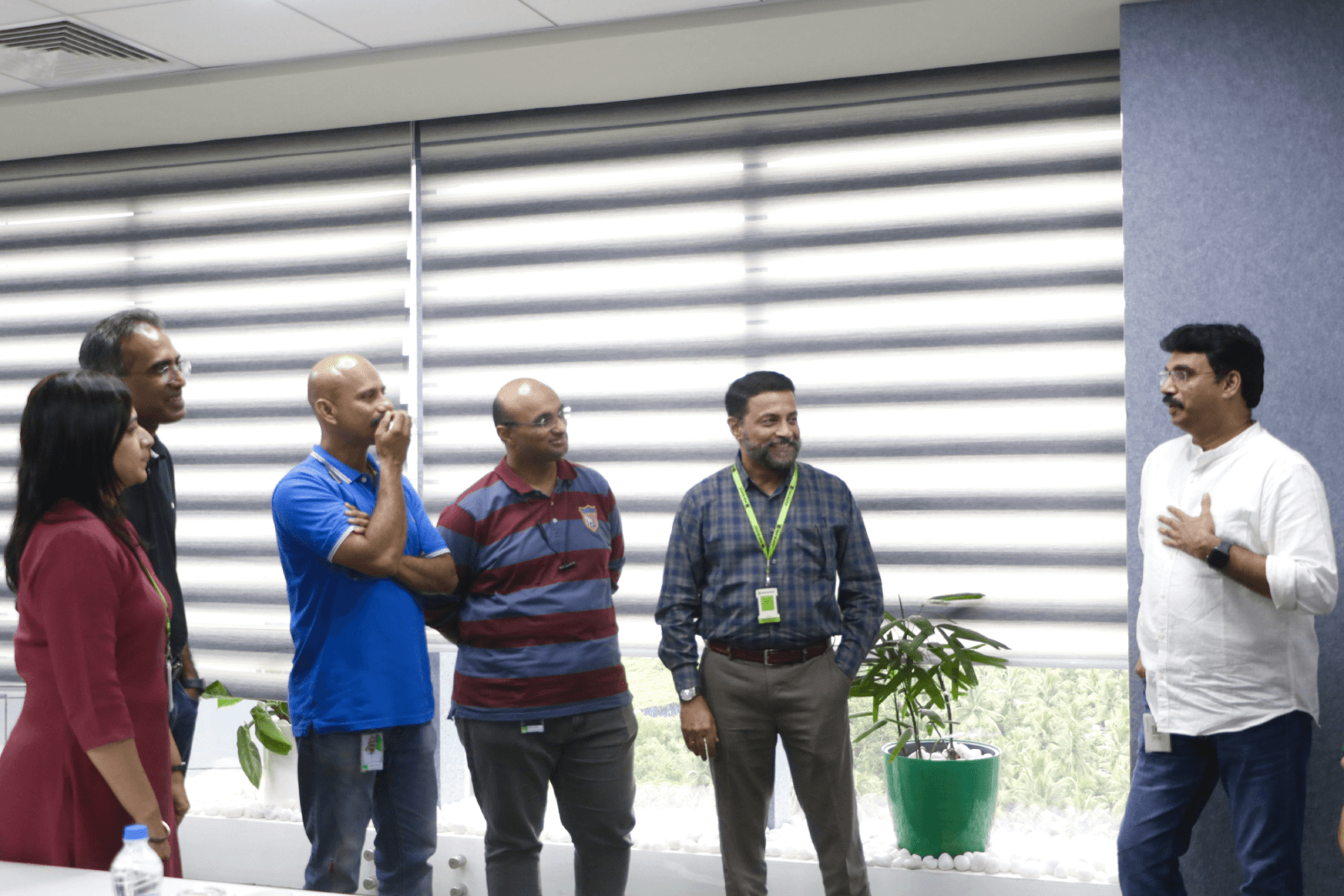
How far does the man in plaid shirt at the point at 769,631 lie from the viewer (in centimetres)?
316

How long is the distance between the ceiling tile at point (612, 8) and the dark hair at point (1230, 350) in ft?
5.30

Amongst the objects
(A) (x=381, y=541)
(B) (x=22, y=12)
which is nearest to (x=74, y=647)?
(A) (x=381, y=541)

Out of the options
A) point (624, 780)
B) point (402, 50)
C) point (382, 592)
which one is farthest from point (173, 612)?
point (402, 50)

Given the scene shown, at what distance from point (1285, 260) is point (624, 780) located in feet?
7.92

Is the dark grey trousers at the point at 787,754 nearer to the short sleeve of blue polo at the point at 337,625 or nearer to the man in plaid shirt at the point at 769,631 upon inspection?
the man in plaid shirt at the point at 769,631

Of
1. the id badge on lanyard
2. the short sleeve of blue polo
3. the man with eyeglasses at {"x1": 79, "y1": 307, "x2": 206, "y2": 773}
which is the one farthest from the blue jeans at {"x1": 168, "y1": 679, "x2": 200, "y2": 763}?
the id badge on lanyard

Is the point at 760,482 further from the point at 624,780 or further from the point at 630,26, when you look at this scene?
the point at 630,26

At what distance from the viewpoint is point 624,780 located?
3.12 meters

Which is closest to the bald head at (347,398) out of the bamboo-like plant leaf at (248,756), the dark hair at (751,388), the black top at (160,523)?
the black top at (160,523)

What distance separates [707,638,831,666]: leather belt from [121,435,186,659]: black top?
1.49m

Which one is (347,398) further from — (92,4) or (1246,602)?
(1246,602)

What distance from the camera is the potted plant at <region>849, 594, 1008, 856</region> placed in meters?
3.58

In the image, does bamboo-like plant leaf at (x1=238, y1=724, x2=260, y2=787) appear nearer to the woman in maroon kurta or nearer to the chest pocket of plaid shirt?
the woman in maroon kurta

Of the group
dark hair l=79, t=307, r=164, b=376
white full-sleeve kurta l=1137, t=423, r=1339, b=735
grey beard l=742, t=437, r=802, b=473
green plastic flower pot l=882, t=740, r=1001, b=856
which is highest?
dark hair l=79, t=307, r=164, b=376
